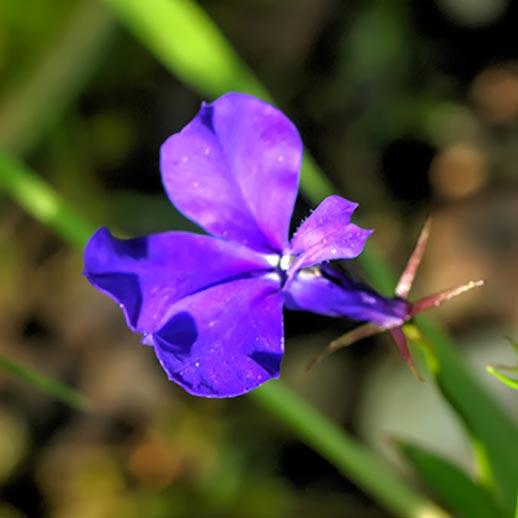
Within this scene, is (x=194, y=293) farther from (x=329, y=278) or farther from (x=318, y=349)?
(x=318, y=349)

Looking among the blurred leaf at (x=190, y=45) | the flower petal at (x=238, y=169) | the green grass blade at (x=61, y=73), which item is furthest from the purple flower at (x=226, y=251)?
the green grass blade at (x=61, y=73)

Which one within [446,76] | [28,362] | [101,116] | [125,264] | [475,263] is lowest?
[475,263]

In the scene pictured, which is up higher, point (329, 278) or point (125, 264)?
point (125, 264)

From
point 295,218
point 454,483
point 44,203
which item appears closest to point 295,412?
point 454,483

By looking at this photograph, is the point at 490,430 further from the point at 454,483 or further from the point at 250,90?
the point at 250,90

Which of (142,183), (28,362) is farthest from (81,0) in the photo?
(28,362)

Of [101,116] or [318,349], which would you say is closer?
[318,349]

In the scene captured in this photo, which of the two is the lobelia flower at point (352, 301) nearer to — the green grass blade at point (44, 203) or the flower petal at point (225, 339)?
the flower petal at point (225, 339)

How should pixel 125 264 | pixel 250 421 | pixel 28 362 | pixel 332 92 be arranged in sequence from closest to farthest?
pixel 125 264 < pixel 250 421 < pixel 28 362 < pixel 332 92
